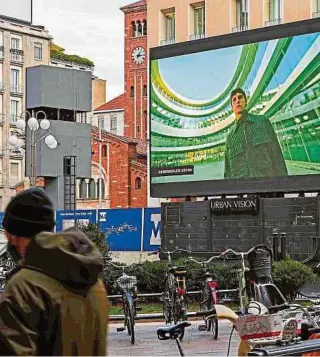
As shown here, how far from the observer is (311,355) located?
20.5 ft

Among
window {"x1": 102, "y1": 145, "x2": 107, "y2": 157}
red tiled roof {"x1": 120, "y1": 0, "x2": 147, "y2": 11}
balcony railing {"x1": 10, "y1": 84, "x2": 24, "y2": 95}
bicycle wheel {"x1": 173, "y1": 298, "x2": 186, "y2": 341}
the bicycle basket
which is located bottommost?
bicycle wheel {"x1": 173, "y1": 298, "x2": 186, "y2": 341}

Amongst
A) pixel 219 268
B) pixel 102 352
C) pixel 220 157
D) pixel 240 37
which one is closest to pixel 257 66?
pixel 240 37

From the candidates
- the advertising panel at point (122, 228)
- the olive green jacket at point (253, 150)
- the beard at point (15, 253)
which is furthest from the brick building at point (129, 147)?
the beard at point (15, 253)

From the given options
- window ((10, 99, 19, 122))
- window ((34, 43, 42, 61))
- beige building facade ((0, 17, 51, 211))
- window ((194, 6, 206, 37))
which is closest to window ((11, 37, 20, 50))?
beige building facade ((0, 17, 51, 211))

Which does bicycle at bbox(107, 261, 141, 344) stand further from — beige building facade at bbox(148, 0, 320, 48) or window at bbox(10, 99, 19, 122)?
window at bbox(10, 99, 19, 122)

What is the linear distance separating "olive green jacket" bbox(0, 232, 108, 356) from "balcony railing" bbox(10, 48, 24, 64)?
79.6 metres

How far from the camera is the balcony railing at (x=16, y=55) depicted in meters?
82.2

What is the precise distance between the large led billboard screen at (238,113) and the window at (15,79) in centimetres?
4618

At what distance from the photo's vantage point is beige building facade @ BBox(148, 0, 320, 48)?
161 feet

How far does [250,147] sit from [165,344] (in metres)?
20.1

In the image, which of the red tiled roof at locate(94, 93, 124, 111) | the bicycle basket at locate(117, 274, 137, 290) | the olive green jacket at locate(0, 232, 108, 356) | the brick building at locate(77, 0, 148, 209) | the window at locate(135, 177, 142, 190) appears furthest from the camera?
the red tiled roof at locate(94, 93, 124, 111)

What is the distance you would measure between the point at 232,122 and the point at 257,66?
2094mm

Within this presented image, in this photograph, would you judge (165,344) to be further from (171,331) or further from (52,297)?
(52,297)

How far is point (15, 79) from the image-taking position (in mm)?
82250
